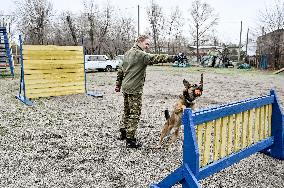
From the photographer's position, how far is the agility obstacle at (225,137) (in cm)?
→ 339

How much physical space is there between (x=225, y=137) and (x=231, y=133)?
17 centimetres

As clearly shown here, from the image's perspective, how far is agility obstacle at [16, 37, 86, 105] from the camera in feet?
34.0

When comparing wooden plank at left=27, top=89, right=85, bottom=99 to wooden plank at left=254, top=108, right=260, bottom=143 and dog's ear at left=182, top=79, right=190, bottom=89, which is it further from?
wooden plank at left=254, top=108, right=260, bottom=143

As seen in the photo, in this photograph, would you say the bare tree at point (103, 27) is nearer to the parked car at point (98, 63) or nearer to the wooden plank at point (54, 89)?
the parked car at point (98, 63)

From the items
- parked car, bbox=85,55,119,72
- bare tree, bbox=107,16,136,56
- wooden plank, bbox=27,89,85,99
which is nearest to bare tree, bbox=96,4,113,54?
bare tree, bbox=107,16,136,56

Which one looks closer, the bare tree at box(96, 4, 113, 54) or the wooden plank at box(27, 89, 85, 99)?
the wooden plank at box(27, 89, 85, 99)

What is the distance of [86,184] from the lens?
13.9 ft

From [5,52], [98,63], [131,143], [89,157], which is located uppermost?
[5,52]

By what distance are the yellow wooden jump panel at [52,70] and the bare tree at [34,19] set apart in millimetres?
35681

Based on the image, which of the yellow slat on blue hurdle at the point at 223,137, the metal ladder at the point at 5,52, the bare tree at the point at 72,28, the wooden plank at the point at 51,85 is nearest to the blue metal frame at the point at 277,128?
the yellow slat on blue hurdle at the point at 223,137

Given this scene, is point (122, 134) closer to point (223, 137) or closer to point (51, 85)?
point (223, 137)

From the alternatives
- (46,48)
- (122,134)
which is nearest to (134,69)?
(122,134)

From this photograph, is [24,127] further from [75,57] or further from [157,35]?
[157,35]

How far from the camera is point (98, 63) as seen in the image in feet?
83.1
